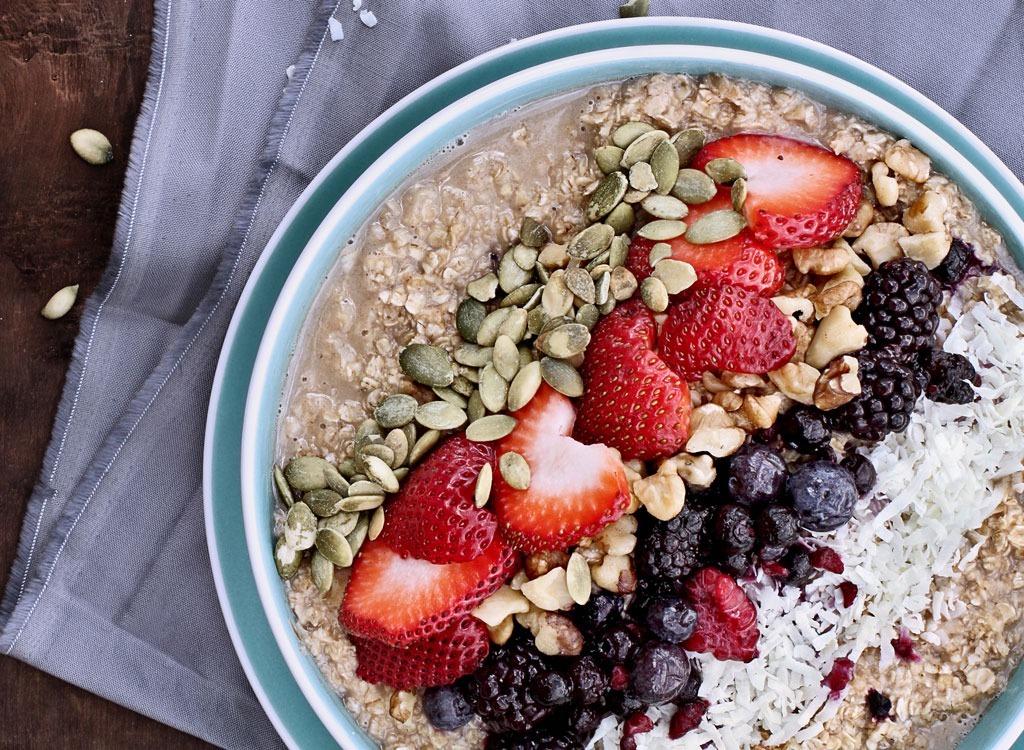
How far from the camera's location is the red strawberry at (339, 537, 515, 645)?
1679 millimetres

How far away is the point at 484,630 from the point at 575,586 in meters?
0.21

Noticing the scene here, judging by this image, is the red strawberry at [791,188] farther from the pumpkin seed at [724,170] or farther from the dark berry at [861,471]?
the dark berry at [861,471]

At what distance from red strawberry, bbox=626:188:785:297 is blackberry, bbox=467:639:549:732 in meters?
0.75

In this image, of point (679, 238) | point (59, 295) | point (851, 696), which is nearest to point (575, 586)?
point (851, 696)

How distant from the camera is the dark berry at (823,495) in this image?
1.61 m

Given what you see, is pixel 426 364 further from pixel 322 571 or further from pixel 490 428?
pixel 322 571

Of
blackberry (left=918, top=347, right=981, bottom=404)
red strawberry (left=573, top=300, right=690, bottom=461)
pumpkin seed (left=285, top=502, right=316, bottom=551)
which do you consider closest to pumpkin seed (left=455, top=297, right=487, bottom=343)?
red strawberry (left=573, top=300, right=690, bottom=461)

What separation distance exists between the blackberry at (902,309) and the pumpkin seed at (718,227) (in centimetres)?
29

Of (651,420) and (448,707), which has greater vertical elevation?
(651,420)

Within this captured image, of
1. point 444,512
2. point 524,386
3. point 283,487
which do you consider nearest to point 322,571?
point 283,487

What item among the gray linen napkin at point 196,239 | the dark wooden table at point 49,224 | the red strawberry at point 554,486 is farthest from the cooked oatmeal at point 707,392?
the dark wooden table at point 49,224

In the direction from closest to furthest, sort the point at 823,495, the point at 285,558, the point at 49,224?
1. the point at 823,495
2. the point at 285,558
3. the point at 49,224

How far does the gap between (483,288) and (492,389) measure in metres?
0.19

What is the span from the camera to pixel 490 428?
5.57ft
